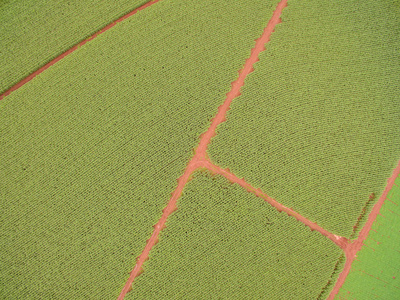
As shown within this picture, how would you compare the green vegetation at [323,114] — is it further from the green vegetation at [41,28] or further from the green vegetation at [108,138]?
the green vegetation at [41,28]

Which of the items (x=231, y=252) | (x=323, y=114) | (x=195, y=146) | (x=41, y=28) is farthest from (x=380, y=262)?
(x=41, y=28)

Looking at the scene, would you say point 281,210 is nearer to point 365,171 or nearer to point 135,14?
point 365,171

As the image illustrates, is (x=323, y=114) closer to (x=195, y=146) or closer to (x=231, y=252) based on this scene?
(x=195, y=146)

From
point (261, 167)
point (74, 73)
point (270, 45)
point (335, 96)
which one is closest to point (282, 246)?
point (261, 167)

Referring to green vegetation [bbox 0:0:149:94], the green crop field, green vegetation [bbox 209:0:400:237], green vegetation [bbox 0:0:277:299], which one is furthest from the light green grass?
green vegetation [bbox 0:0:149:94]

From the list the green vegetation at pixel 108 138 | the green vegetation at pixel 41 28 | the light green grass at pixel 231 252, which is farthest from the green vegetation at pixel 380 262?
the green vegetation at pixel 41 28

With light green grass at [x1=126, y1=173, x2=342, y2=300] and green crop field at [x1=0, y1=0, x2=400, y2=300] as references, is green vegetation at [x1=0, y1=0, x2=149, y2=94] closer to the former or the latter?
green crop field at [x1=0, y1=0, x2=400, y2=300]
